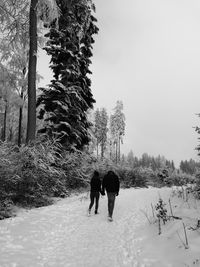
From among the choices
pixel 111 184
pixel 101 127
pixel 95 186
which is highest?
pixel 101 127

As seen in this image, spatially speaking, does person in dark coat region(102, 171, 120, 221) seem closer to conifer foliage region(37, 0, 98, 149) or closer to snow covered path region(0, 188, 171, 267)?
snow covered path region(0, 188, 171, 267)

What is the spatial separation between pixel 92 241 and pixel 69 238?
644mm

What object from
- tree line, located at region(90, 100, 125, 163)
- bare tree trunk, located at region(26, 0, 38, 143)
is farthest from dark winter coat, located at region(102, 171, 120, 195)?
tree line, located at region(90, 100, 125, 163)

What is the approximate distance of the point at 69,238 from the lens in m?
6.74

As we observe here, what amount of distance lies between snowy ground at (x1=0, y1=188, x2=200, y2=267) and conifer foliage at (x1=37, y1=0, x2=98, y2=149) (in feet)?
26.4

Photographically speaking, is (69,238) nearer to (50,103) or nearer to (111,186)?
(111,186)

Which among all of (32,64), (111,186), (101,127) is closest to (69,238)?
(111,186)

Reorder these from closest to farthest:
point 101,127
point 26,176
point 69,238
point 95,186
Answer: point 69,238, point 26,176, point 95,186, point 101,127

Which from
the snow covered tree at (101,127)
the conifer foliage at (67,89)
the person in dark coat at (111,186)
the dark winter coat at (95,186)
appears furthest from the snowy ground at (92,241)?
the snow covered tree at (101,127)

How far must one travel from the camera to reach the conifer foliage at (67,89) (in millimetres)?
16516

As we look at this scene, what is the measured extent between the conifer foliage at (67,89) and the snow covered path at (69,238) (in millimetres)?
7374

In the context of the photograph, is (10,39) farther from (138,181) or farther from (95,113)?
(95,113)

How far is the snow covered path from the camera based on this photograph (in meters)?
5.20

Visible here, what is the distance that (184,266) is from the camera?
4.47 m
